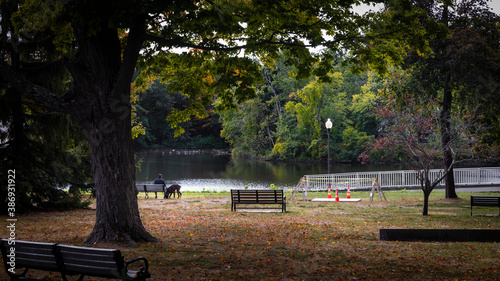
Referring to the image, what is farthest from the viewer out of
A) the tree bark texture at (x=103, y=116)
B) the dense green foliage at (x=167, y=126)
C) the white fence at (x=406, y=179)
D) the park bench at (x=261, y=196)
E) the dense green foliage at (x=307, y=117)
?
the dense green foliage at (x=167, y=126)

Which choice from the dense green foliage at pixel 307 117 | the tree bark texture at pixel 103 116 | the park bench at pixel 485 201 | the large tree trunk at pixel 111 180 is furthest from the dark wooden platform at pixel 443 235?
the dense green foliage at pixel 307 117

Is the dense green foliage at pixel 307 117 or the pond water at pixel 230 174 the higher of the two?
the dense green foliage at pixel 307 117

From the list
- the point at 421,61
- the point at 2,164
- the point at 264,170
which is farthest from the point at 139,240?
the point at 264,170

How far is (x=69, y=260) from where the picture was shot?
545 cm

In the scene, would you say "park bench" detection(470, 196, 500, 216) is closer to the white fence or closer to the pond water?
the white fence

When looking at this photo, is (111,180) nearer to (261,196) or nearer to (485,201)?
(261,196)

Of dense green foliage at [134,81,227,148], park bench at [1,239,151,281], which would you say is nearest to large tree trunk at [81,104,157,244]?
park bench at [1,239,151,281]

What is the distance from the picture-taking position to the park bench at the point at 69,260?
518cm

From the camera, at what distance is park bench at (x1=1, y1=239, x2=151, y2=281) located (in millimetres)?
5184

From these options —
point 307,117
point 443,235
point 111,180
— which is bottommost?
point 443,235

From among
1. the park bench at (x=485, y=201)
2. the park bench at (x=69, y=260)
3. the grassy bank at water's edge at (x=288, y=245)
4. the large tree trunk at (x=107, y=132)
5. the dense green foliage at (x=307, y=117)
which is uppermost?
the dense green foliage at (x=307, y=117)

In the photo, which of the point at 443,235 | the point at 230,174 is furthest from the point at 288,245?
the point at 230,174

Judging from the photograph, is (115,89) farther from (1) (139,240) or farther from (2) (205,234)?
(2) (205,234)

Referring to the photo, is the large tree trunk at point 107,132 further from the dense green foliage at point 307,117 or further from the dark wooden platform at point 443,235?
the dense green foliage at point 307,117
